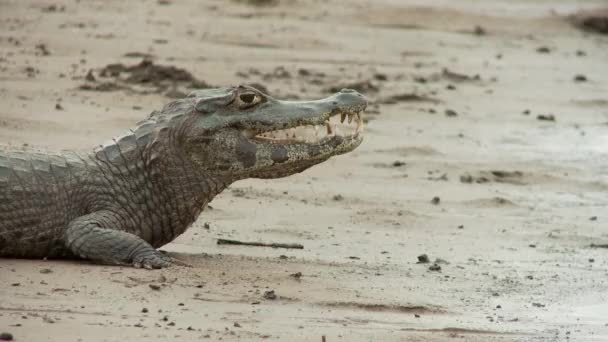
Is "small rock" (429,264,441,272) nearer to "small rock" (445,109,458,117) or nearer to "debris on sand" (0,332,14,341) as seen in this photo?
"debris on sand" (0,332,14,341)

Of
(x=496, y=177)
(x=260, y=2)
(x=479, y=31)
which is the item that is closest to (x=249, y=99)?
(x=496, y=177)

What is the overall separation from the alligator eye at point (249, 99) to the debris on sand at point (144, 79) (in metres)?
3.72

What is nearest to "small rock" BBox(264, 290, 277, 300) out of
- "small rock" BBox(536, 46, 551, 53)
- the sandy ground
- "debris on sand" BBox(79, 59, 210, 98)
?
the sandy ground

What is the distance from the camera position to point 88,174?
6.70 m

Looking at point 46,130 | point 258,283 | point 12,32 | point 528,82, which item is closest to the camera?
point 258,283

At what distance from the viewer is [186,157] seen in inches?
268

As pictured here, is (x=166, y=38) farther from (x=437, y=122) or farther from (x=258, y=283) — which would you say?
(x=258, y=283)

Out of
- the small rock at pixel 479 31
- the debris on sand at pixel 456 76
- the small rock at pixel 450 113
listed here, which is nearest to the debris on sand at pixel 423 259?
the small rock at pixel 450 113

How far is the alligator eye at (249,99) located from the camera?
6836 millimetres

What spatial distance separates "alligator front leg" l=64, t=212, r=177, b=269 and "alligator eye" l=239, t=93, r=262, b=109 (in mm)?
885

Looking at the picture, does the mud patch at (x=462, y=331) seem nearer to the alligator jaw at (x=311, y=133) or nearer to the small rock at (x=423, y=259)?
the small rock at (x=423, y=259)

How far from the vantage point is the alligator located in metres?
6.68

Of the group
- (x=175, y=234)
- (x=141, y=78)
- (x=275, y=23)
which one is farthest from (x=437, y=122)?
(x=175, y=234)

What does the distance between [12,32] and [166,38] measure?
55.1 inches
